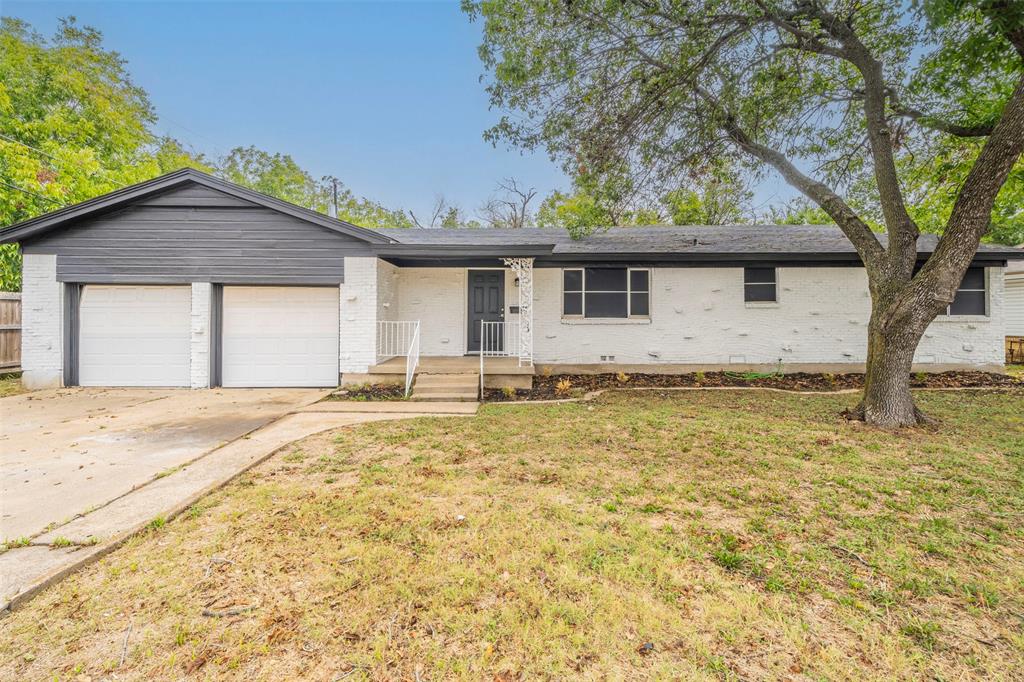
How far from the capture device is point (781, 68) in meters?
6.98

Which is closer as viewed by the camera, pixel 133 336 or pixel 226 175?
pixel 133 336

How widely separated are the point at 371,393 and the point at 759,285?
9216 mm

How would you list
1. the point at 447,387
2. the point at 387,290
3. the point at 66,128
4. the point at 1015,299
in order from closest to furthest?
the point at 447,387 < the point at 387,290 < the point at 1015,299 < the point at 66,128

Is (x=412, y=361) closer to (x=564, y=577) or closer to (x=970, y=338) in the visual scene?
(x=564, y=577)

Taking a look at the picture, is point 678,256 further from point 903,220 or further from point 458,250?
point 458,250

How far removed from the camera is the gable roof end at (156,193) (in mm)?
8219

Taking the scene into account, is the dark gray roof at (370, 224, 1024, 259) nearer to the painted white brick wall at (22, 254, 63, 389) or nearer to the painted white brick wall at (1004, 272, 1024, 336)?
the painted white brick wall at (1004, 272, 1024, 336)

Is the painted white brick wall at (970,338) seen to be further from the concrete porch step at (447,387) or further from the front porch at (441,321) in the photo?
the concrete porch step at (447,387)

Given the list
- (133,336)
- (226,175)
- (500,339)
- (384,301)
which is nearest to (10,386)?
(133,336)

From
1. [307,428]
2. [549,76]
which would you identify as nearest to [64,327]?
[307,428]

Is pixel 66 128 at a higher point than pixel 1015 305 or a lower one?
higher

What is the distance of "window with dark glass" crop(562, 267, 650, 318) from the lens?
401 inches

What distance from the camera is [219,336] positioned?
29.2 feet

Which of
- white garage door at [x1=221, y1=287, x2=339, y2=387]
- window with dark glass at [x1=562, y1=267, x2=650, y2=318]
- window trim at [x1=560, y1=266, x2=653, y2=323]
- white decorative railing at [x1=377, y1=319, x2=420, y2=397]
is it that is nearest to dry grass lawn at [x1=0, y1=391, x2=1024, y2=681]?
white decorative railing at [x1=377, y1=319, x2=420, y2=397]
